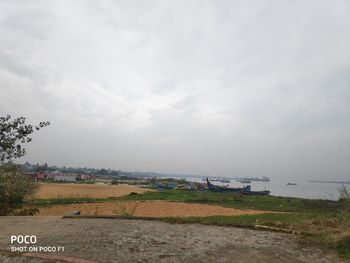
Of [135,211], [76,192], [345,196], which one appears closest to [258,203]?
[135,211]

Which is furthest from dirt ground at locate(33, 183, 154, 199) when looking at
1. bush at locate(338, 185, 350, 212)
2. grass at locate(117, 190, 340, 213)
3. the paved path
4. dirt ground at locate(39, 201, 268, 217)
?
bush at locate(338, 185, 350, 212)

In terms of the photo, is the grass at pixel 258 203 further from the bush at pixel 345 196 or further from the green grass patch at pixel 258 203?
the bush at pixel 345 196

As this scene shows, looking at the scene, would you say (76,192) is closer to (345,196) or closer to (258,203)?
(258,203)

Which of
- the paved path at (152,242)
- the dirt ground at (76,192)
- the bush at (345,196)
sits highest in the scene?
the bush at (345,196)

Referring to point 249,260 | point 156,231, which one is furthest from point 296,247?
point 156,231

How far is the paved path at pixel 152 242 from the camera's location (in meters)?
6.79

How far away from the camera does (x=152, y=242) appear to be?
791 cm

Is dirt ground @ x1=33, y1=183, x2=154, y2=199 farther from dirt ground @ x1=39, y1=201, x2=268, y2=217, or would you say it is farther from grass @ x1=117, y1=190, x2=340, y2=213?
dirt ground @ x1=39, y1=201, x2=268, y2=217

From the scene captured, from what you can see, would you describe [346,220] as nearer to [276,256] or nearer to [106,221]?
[276,256]

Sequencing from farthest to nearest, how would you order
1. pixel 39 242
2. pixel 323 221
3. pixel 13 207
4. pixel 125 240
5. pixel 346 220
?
pixel 13 207, pixel 323 221, pixel 346 220, pixel 125 240, pixel 39 242

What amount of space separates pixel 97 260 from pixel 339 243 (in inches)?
220

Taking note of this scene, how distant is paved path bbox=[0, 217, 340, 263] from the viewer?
22.3ft

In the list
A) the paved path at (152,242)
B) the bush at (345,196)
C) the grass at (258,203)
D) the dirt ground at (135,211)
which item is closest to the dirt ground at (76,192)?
the grass at (258,203)

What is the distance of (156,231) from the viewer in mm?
9219
